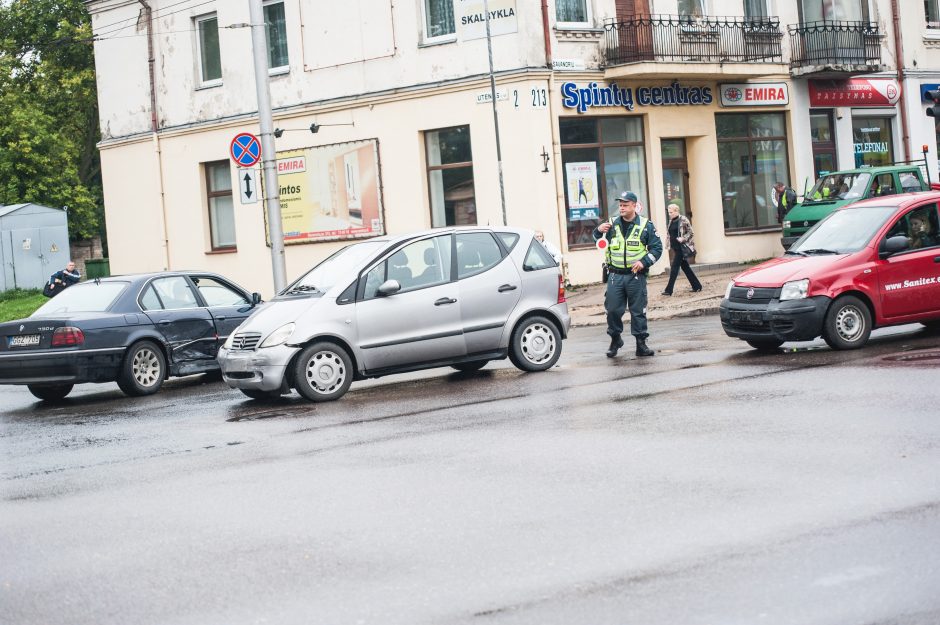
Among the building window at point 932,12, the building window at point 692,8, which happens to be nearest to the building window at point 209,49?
the building window at point 692,8

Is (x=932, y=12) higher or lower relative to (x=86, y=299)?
higher

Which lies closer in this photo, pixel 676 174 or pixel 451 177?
pixel 451 177

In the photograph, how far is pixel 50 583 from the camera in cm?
645

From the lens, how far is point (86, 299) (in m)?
16.3

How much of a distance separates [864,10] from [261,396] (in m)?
24.3

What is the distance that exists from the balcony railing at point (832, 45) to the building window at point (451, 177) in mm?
8789

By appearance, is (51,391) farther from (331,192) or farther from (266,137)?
(331,192)

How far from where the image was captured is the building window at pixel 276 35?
3114 centimetres

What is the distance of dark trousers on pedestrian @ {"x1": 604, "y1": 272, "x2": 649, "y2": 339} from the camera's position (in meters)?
15.4

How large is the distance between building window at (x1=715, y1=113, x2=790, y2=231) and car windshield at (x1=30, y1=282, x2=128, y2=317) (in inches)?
690

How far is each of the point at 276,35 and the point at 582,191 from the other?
8.72 m

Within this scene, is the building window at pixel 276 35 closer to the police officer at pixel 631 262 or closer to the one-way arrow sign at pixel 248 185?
the one-way arrow sign at pixel 248 185

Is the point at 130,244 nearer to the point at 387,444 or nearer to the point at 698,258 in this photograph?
the point at 698,258

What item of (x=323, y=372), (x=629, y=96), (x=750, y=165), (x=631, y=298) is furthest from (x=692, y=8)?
(x=323, y=372)
